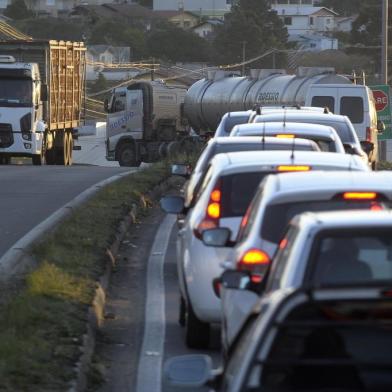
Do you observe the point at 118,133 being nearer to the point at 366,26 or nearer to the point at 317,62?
the point at 366,26

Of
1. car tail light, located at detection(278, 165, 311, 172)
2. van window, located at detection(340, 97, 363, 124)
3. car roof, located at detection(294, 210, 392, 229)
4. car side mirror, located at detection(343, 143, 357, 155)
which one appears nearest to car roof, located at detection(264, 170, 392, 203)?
car tail light, located at detection(278, 165, 311, 172)

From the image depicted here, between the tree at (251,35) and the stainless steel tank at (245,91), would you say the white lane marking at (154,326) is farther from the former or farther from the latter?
the tree at (251,35)

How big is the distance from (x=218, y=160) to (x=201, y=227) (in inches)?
32.1

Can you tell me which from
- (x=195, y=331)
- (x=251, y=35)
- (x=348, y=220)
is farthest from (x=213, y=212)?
(x=251, y=35)

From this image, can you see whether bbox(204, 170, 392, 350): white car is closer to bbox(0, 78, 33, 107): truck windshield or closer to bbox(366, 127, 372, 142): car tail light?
bbox(366, 127, 372, 142): car tail light

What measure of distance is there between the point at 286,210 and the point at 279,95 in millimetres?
33721

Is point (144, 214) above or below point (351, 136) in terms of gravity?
below

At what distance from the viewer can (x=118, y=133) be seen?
48.8 metres

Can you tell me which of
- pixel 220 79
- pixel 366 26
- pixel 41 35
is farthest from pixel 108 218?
pixel 41 35

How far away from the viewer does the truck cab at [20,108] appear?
34969mm

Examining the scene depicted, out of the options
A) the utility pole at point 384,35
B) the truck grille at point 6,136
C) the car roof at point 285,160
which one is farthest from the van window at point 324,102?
the car roof at point 285,160

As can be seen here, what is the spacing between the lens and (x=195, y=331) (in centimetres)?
984

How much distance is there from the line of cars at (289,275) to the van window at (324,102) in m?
20.3

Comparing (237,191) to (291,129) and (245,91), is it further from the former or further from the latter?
(245,91)
